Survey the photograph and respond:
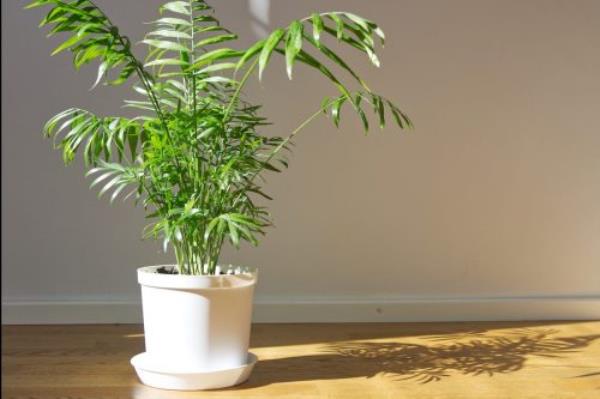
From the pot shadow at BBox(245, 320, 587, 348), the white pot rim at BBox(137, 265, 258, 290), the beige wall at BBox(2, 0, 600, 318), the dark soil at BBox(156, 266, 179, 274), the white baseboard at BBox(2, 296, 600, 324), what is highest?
the beige wall at BBox(2, 0, 600, 318)

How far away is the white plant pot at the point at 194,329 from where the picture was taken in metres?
1.72

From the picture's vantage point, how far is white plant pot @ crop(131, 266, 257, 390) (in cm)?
172

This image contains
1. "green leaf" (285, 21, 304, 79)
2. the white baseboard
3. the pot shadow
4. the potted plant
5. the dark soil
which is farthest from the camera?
the white baseboard

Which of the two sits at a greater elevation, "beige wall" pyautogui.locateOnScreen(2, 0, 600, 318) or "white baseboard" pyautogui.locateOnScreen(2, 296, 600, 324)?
"beige wall" pyautogui.locateOnScreen(2, 0, 600, 318)

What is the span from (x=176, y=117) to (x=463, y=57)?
152 cm

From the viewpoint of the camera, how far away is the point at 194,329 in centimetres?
173

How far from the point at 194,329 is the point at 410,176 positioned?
56.1 inches

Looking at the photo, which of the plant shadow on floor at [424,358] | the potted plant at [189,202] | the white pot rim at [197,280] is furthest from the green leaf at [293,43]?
the plant shadow on floor at [424,358]

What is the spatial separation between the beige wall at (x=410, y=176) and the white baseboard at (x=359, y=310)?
0.14 feet

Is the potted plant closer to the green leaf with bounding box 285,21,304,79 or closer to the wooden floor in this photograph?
the wooden floor

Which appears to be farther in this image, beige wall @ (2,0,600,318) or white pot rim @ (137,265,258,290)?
beige wall @ (2,0,600,318)

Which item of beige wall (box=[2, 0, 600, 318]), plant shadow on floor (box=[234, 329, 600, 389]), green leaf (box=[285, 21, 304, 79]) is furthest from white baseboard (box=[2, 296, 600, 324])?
green leaf (box=[285, 21, 304, 79])

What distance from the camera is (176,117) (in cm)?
178

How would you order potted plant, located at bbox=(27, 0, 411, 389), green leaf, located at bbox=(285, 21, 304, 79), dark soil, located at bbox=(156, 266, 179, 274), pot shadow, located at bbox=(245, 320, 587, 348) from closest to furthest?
green leaf, located at bbox=(285, 21, 304, 79)
potted plant, located at bbox=(27, 0, 411, 389)
dark soil, located at bbox=(156, 266, 179, 274)
pot shadow, located at bbox=(245, 320, 587, 348)
